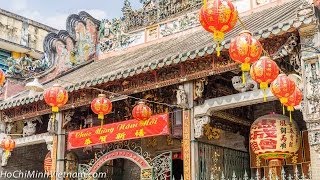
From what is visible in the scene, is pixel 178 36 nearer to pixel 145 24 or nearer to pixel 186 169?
pixel 145 24

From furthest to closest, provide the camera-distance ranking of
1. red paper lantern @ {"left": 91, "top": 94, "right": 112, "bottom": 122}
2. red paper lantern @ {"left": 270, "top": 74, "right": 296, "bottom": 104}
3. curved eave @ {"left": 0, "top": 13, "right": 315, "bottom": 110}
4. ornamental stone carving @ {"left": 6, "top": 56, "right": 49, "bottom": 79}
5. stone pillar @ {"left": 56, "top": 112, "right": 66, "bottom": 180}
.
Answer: ornamental stone carving @ {"left": 6, "top": 56, "right": 49, "bottom": 79} < stone pillar @ {"left": 56, "top": 112, "right": 66, "bottom": 180} < red paper lantern @ {"left": 91, "top": 94, "right": 112, "bottom": 122} < curved eave @ {"left": 0, "top": 13, "right": 315, "bottom": 110} < red paper lantern @ {"left": 270, "top": 74, "right": 296, "bottom": 104}

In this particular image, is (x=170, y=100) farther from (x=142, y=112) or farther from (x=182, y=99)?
(x=182, y=99)

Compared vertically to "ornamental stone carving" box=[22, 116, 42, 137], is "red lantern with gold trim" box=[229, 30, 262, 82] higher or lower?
higher

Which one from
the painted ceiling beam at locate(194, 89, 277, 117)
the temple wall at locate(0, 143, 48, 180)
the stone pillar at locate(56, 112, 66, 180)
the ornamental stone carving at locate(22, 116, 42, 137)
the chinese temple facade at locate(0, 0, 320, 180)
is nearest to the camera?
the chinese temple facade at locate(0, 0, 320, 180)

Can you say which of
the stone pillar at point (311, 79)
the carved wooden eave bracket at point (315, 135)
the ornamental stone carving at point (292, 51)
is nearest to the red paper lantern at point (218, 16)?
the stone pillar at point (311, 79)

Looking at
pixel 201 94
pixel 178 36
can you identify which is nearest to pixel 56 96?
pixel 201 94

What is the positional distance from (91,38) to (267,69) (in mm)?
8477

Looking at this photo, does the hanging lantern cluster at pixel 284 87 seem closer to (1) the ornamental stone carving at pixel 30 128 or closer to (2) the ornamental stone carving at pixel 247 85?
(2) the ornamental stone carving at pixel 247 85

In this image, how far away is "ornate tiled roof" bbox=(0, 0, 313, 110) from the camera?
7.28 m

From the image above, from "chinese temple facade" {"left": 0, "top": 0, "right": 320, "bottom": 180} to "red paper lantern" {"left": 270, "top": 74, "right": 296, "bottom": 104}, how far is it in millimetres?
508

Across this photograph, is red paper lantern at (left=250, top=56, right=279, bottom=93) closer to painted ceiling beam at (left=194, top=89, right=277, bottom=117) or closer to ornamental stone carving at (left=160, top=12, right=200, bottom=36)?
painted ceiling beam at (left=194, top=89, right=277, bottom=117)

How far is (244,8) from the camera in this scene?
1070cm

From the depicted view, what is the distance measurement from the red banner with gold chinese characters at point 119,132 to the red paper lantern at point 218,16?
311cm

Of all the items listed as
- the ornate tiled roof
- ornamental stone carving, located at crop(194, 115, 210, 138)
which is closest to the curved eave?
the ornate tiled roof
